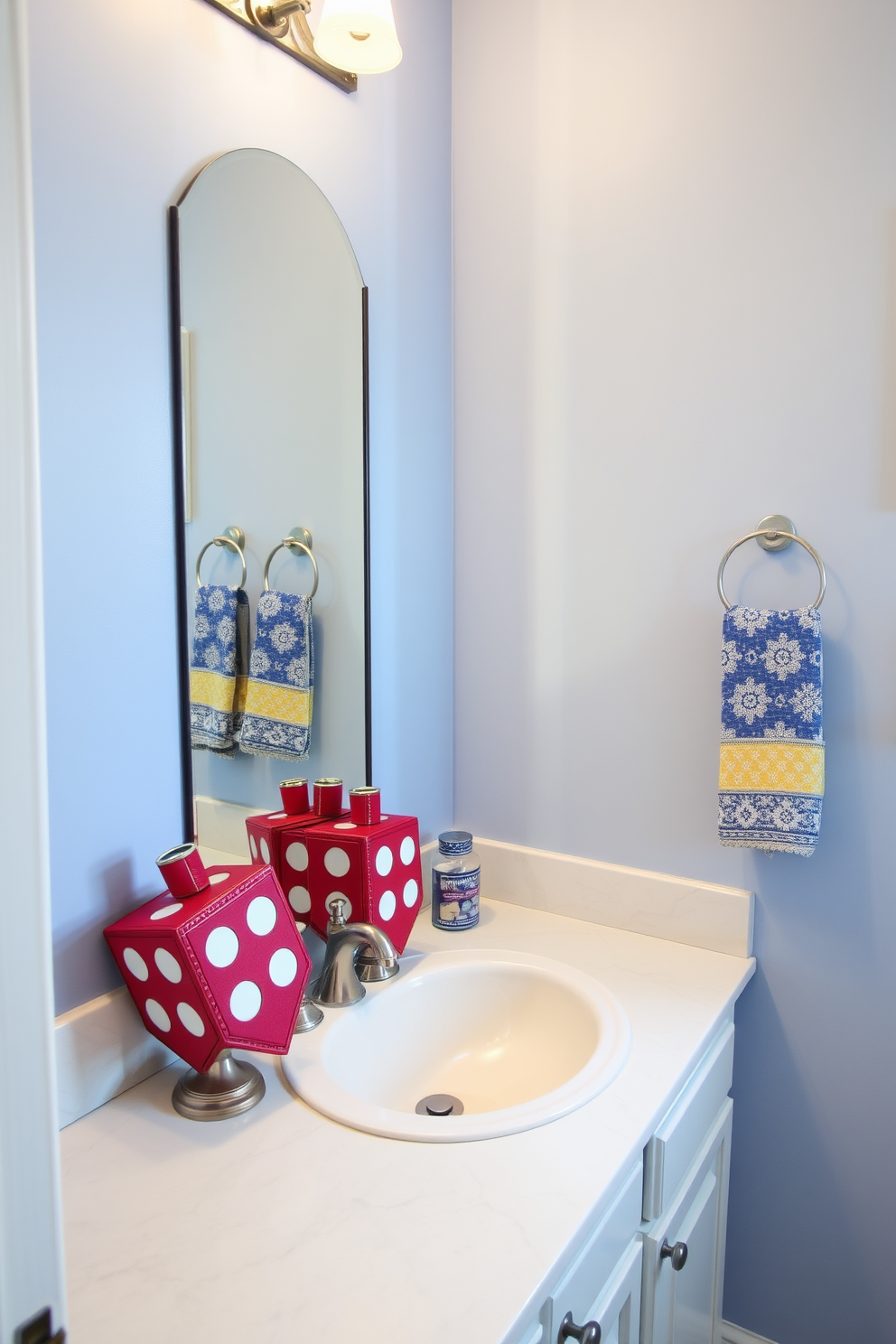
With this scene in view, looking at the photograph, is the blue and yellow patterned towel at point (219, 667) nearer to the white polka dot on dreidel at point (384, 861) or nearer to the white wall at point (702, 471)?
the white polka dot on dreidel at point (384, 861)

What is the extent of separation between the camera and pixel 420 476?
152cm

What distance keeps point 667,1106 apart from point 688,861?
446 millimetres

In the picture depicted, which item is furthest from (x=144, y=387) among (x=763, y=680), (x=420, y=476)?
(x=763, y=680)

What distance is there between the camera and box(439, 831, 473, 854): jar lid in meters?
1.47

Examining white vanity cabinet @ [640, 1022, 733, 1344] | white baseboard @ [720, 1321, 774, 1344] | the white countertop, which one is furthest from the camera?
white baseboard @ [720, 1321, 774, 1344]

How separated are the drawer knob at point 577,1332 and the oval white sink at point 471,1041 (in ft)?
0.61

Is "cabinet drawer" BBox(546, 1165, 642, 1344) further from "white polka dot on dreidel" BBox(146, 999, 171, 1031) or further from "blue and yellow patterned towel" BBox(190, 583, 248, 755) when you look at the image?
"blue and yellow patterned towel" BBox(190, 583, 248, 755)

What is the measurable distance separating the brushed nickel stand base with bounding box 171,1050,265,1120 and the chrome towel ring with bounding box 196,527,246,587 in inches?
22.2

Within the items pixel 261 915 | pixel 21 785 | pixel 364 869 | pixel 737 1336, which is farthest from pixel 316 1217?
pixel 737 1336

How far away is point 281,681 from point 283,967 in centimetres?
39

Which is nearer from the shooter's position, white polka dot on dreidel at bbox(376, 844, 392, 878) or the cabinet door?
the cabinet door

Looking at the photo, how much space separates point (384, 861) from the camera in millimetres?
1241

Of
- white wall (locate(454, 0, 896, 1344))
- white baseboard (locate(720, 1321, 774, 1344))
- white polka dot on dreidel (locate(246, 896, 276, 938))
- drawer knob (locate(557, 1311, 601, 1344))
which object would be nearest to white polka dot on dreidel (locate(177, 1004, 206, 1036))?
white polka dot on dreidel (locate(246, 896, 276, 938))

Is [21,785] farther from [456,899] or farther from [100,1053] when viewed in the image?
[456,899]
